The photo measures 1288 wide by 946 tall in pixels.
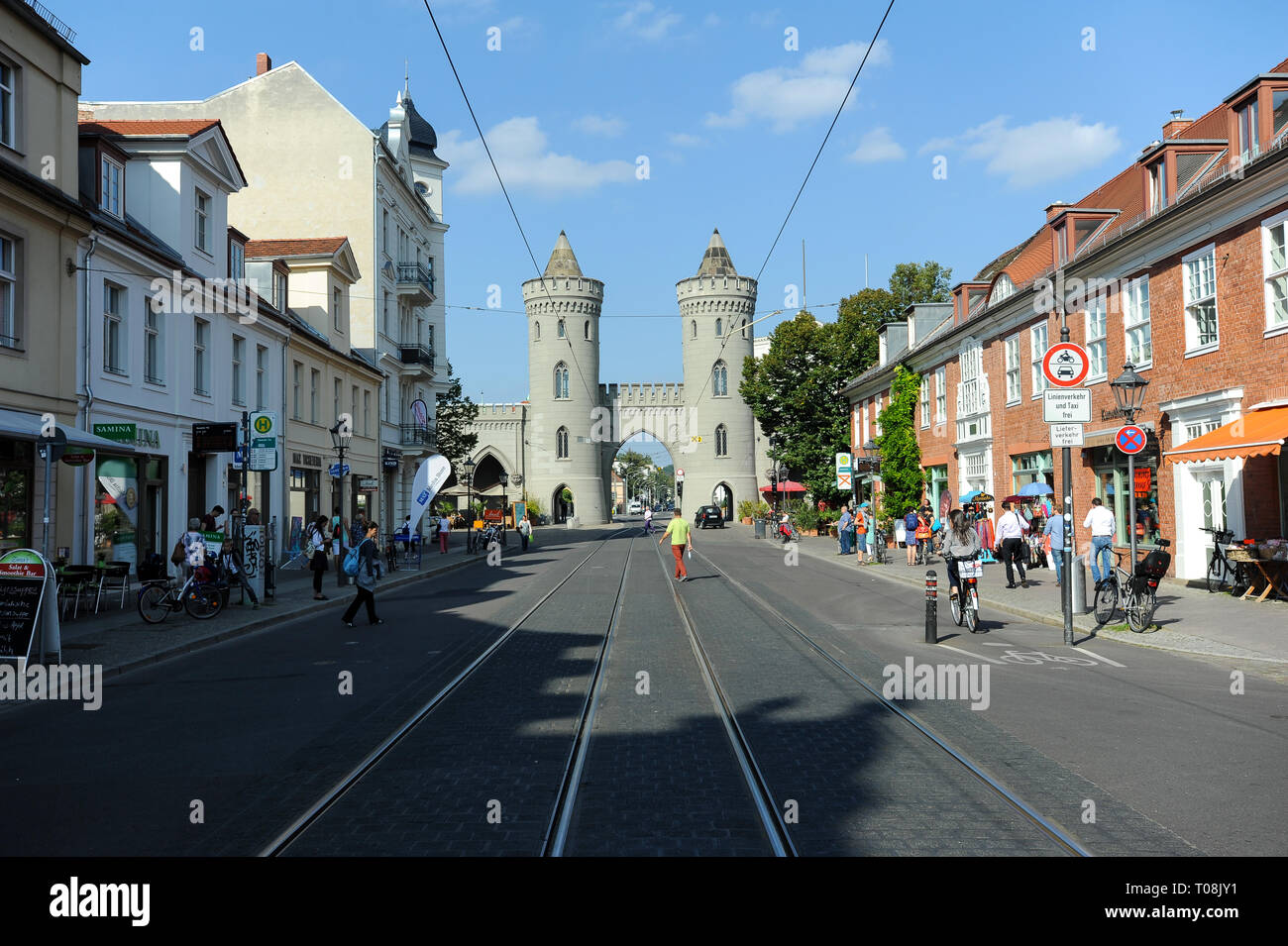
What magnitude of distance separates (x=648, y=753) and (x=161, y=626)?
10.2 m

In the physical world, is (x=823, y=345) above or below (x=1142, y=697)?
above

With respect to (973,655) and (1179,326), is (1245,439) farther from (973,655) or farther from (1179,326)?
(973,655)

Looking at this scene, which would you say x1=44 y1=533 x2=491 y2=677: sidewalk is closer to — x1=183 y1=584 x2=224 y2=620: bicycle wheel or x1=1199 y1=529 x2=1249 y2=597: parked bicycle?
x1=183 y1=584 x2=224 y2=620: bicycle wheel

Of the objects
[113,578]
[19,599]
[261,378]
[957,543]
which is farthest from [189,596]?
[261,378]

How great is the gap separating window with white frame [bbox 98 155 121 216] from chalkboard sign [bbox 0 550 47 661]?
10.9m

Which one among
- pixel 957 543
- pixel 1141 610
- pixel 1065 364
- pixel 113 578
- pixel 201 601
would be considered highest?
pixel 1065 364

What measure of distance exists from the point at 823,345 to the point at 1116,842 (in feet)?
160

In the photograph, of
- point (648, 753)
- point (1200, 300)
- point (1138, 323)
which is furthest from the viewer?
point (1138, 323)

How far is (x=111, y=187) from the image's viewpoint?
19.1 m

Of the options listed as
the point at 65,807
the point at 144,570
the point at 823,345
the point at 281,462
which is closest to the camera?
the point at 65,807

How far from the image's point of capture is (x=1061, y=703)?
8375 millimetres

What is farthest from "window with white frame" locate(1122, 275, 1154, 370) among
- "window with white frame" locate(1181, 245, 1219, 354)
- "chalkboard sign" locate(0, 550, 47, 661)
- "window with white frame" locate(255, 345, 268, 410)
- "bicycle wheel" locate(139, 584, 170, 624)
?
→ "window with white frame" locate(255, 345, 268, 410)
